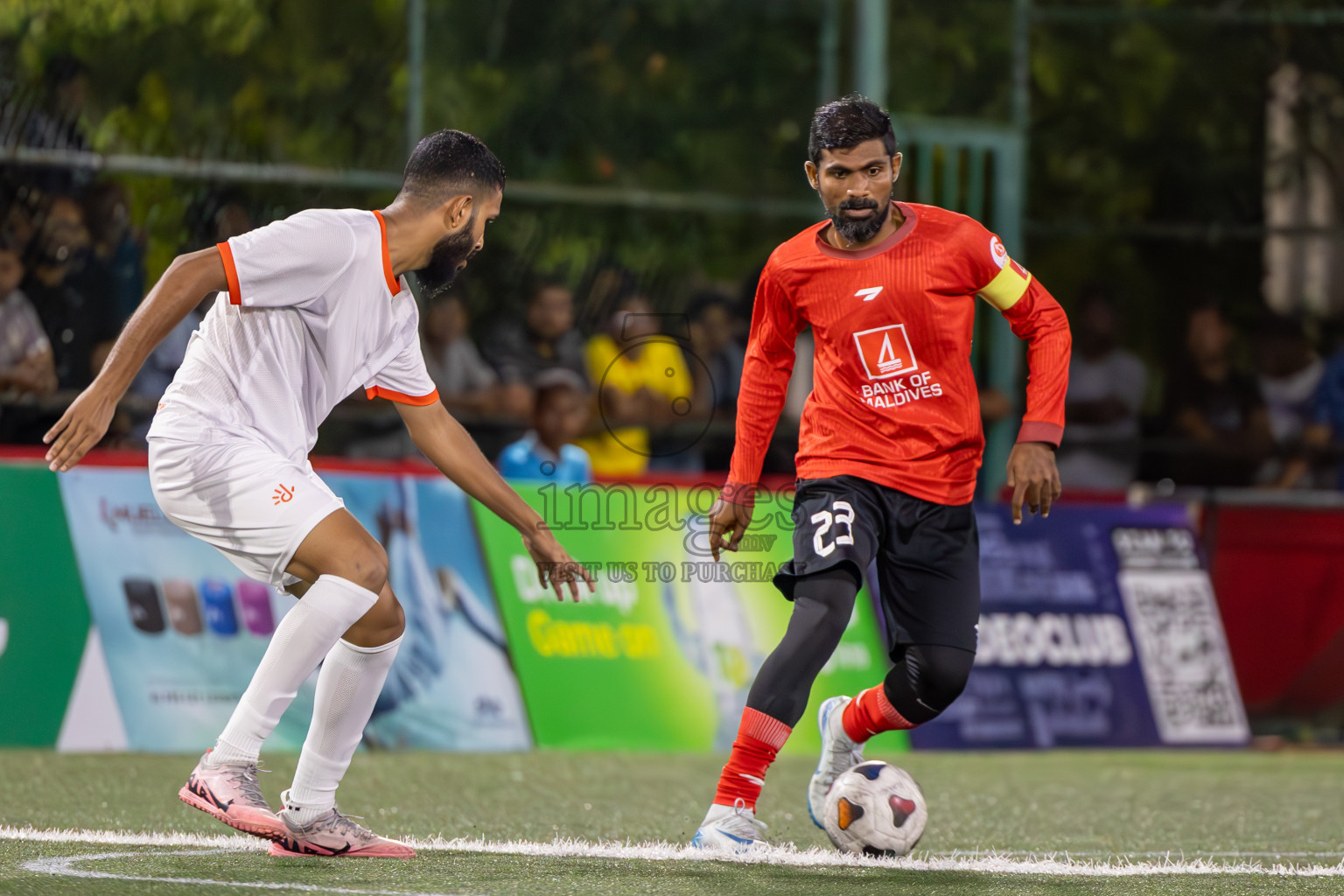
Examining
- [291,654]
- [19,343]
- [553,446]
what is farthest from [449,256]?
[19,343]

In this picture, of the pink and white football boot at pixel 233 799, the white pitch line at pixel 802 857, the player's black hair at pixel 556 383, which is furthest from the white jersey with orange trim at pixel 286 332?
the player's black hair at pixel 556 383

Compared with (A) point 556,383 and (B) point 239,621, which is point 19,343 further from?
(A) point 556,383

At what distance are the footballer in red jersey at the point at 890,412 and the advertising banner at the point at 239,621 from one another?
3.58 m

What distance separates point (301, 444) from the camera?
17.2 ft

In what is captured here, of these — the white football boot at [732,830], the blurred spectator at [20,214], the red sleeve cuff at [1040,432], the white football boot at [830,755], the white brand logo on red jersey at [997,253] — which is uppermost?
the white brand logo on red jersey at [997,253]

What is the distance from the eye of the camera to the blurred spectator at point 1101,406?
44.0ft

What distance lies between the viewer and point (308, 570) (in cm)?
507

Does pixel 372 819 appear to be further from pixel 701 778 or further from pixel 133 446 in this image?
pixel 133 446

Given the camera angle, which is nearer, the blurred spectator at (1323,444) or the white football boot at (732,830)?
the white football boot at (732,830)

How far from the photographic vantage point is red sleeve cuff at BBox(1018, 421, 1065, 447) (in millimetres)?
5623

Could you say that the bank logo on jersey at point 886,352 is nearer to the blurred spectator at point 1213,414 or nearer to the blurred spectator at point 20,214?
the blurred spectator at point 20,214

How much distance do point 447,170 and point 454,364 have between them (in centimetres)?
642

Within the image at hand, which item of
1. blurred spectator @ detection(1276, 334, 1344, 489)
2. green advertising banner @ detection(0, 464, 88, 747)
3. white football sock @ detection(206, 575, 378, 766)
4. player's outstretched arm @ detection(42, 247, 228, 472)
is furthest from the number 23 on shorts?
blurred spectator @ detection(1276, 334, 1344, 489)

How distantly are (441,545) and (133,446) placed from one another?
229 cm
